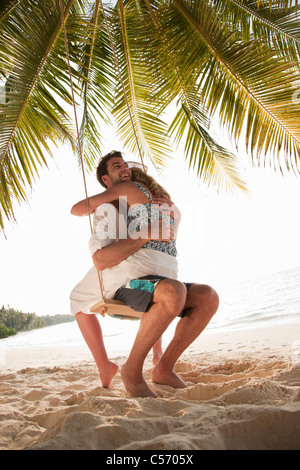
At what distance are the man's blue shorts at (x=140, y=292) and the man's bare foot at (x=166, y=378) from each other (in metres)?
0.45

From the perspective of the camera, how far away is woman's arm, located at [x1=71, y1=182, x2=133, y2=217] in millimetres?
2273

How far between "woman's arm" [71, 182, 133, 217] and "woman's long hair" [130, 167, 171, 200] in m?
0.18

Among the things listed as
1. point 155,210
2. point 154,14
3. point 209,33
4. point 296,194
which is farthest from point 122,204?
point 296,194

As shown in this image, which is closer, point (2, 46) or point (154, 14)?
point (2, 46)

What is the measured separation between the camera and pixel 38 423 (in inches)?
61.5

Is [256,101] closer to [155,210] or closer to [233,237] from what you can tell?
[155,210]

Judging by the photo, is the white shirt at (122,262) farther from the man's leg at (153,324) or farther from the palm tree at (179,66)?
the palm tree at (179,66)

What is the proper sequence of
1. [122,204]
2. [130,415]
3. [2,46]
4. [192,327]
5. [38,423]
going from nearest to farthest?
1. [130,415]
2. [38,423]
3. [192,327]
4. [122,204]
5. [2,46]

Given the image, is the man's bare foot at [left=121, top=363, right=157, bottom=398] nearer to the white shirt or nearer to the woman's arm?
the white shirt

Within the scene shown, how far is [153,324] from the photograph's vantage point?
187 cm

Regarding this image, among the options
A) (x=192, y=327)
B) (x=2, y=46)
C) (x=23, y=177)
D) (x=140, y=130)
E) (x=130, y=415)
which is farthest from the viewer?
(x=140, y=130)

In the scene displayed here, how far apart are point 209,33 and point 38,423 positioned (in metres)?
3.09

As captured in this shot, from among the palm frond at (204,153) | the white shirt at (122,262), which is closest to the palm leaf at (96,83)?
the palm frond at (204,153)

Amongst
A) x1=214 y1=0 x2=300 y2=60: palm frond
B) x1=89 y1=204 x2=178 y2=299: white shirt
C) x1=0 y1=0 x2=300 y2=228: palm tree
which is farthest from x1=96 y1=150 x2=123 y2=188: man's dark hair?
x1=214 y1=0 x2=300 y2=60: palm frond
